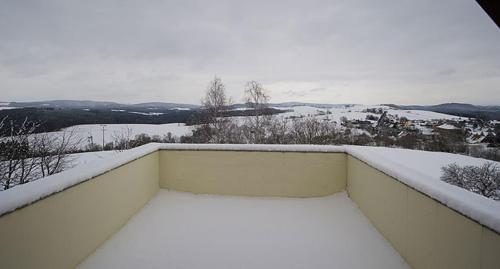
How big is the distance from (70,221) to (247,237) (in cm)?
153

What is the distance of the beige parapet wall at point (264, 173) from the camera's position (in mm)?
3713

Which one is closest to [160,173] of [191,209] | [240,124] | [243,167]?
[191,209]

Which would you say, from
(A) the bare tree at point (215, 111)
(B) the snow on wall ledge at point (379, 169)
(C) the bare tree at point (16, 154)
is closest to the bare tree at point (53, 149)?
(C) the bare tree at point (16, 154)

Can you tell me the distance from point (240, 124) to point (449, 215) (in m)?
16.4

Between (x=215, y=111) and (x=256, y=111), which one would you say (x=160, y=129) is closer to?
(x=215, y=111)

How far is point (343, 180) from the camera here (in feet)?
12.2

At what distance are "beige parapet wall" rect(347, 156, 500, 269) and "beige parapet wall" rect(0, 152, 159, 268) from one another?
2475 millimetres

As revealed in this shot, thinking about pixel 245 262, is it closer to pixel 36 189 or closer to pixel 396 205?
pixel 396 205

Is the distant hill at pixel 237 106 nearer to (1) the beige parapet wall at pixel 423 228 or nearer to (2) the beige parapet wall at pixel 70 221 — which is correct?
(1) the beige parapet wall at pixel 423 228

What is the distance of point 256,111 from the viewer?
17.8m

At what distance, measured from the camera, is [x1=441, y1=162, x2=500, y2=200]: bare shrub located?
44.5 feet

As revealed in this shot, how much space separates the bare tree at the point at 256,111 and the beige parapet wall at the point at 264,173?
1367cm

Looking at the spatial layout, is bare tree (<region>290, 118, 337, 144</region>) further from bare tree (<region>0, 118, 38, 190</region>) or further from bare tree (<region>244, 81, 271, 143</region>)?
bare tree (<region>0, 118, 38, 190</region>)

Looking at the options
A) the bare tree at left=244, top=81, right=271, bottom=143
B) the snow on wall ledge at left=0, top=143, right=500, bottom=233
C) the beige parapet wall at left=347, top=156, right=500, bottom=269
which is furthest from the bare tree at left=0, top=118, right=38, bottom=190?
the beige parapet wall at left=347, top=156, right=500, bottom=269
